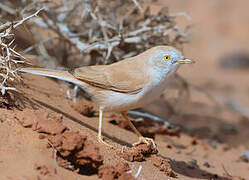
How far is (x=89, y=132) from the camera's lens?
14.7 feet

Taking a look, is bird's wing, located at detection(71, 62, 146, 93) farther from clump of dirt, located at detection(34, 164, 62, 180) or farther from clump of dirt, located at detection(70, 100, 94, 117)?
clump of dirt, located at detection(34, 164, 62, 180)

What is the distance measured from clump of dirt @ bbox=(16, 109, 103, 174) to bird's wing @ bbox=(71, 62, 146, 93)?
99 cm

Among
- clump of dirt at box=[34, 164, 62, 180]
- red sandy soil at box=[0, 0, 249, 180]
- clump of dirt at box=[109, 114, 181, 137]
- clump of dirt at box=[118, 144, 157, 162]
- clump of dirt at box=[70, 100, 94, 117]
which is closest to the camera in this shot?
clump of dirt at box=[34, 164, 62, 180]

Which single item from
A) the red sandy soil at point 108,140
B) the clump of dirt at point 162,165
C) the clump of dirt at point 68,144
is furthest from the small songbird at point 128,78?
the clump of dirt at point 68,144

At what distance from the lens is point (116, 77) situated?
4.52 metres

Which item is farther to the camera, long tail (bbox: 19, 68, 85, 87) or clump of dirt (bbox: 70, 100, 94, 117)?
clump of dirt (bbox: 70, 100, 94, 117)

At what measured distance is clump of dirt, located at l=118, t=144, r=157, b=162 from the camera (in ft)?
13.5

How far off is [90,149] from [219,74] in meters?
9.19

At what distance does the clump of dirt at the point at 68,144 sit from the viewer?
3.46m

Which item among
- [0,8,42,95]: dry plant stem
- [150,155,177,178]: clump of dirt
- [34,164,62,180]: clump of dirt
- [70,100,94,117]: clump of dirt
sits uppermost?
[0,8,42,95]: dry plant stem

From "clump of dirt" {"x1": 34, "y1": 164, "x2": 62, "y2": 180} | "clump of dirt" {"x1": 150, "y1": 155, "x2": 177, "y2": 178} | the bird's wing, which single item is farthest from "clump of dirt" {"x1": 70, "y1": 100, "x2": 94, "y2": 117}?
"clump of dirt" {"x1": 34, "y1": 164, "x2": 62, "y2": 180}

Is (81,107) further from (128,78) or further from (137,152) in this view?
(137,152)

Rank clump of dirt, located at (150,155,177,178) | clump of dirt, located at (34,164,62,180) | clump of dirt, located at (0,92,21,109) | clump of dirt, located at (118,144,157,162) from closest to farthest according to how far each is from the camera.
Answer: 1. clump of dirt, located at (34,164,62,180)
2. clump of dirt, located at (0,92,21,109)
3. clump of dirt, located at (118,144,157,162)
4. clump of dirt, located at (150,155,177,178)

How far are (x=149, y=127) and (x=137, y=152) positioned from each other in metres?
1.92
